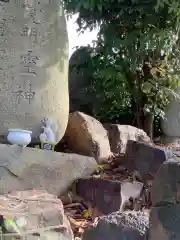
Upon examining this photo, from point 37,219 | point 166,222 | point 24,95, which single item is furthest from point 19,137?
point 166,222

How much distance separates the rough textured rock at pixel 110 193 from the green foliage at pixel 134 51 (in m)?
1.53

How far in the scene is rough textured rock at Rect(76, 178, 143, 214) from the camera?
2.62 metres

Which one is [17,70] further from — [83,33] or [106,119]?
[106,119]

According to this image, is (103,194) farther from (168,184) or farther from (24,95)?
(168,184)

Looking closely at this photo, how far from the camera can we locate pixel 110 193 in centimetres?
266

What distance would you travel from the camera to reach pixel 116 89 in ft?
13.8

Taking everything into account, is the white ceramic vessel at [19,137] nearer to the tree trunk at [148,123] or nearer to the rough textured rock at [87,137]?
the rough textured rock at [87,137]

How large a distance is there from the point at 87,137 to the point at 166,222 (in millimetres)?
2498

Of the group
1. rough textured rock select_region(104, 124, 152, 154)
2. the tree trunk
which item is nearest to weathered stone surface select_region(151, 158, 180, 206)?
rough textured rock select_region(104, 124, 152, 154)

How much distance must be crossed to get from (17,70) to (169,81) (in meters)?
1.73

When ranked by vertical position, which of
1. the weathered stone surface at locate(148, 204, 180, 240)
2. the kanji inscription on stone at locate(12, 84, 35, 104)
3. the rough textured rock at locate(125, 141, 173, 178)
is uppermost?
the kanji inscription on stone at locate(12, 84, 35, 104)

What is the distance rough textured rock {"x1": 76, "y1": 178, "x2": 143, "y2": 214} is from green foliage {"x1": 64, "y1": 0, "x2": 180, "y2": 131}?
5.03 ft

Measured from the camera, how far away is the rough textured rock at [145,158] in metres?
3.00

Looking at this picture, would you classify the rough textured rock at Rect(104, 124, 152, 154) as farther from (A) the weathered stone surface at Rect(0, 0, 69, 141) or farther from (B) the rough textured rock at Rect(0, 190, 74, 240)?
(B) the rough textured rock at Rect(0, 190, 74, 240)
